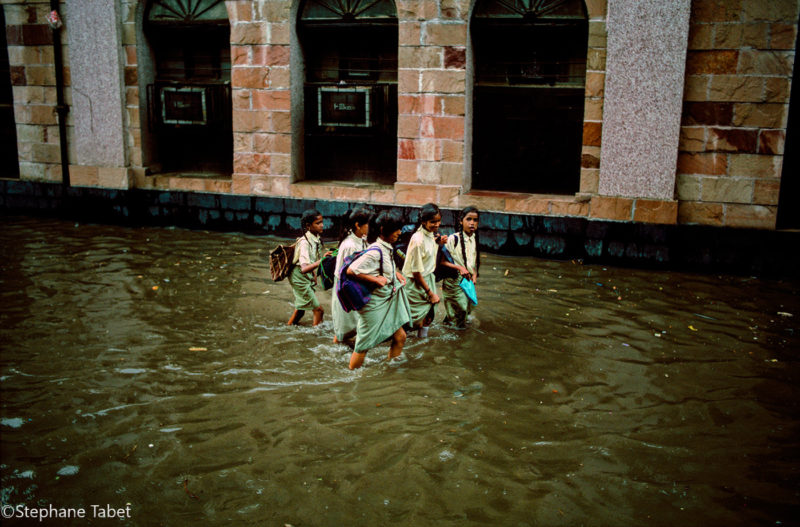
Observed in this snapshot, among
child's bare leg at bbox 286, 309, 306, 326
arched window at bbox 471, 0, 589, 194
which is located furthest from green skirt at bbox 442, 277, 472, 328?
arched window at bbox 471, 0, 589, 194

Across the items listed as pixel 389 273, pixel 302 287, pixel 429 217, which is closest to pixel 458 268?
pixel 429 217

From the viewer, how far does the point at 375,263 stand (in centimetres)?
565

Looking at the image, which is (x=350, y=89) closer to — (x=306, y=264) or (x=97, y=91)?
(x=97, y=91)

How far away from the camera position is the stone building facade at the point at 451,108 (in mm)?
9023

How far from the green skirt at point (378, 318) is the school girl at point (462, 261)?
0.89m

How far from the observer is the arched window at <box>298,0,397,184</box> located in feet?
36.2

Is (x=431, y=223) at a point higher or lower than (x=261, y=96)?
lower

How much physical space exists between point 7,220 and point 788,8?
1259cm

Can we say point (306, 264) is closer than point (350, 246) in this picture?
No

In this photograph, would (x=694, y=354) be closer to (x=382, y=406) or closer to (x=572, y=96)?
(x=382, y=406)

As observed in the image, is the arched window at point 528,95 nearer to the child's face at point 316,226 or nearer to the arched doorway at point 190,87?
the arched doorway at point 190,87

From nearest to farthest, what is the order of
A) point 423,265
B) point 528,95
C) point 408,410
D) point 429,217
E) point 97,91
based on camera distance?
point 408,410
point 429,217
point 423,265
point 528,95
point 97,91

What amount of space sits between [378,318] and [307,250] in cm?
125

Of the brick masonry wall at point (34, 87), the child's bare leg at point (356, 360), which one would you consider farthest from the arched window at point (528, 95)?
the brick masonry wall at point (34, 87)
